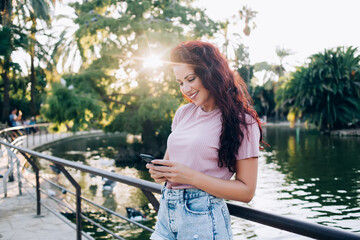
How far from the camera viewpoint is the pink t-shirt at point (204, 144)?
1.50 metres

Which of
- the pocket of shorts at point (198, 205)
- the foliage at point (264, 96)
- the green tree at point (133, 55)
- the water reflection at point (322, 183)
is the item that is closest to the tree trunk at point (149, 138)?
the green tree at point (133, 55)

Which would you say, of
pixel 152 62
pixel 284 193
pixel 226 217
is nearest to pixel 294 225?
pixel 226 217

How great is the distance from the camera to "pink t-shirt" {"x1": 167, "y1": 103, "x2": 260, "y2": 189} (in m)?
1.50

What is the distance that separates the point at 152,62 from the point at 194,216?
58.1 feet

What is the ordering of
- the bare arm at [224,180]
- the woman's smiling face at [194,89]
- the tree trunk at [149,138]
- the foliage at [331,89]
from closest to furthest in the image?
the bare arm at [224,180] → the woman's smiling face at [194,89] → the tree trunk at [149,138] → the foliage at [331,89]

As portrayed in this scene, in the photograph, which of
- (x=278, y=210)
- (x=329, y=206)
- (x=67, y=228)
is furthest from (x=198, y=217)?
(x=329, y=206)

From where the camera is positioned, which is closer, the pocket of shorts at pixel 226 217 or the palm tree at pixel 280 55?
the pocket of shorts at pixel 226 217

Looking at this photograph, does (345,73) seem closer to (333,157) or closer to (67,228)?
(333,157)

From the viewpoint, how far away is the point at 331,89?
34969mm

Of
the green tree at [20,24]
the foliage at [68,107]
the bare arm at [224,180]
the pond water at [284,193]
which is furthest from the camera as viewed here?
the foliage at [68,107]

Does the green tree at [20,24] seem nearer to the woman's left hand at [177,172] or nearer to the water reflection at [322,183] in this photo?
the water reflection at [322,183]

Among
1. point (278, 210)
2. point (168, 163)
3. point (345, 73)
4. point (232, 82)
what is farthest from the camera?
point (345, 73)

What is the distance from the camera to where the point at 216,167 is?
5.14ft

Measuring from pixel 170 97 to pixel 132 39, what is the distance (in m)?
3.67
